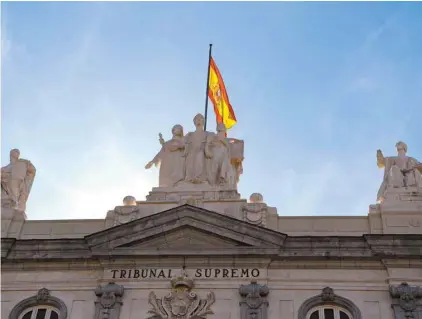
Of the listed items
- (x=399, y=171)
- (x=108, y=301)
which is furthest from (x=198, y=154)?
(x=399, y=171)

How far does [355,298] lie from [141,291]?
5.64 metres

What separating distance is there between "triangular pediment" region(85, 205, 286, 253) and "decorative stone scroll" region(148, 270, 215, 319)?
1119mm

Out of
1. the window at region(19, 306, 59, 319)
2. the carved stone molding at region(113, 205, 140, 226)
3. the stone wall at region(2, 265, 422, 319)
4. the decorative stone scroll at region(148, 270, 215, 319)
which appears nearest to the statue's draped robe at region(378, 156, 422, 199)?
the stone wall at region(2, 265, 422, 319)

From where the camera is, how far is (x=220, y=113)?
29344 millimetres

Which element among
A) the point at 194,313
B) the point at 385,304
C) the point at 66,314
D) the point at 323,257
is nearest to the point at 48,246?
the point at 66,314

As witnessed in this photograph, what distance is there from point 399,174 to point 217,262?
20.5 ft

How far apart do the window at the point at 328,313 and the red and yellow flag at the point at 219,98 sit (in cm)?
888

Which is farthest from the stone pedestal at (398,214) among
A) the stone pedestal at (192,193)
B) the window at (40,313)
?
the window at (40,313)

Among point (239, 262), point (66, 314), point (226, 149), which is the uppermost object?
point (226, 149)

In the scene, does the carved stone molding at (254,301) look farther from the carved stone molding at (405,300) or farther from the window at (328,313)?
the carved stone molding at (405,300)

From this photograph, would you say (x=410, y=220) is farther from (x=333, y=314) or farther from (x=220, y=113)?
(x=220, y=113)

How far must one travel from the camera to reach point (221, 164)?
26.0m

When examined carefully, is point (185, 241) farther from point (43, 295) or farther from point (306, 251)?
point (43, 295)

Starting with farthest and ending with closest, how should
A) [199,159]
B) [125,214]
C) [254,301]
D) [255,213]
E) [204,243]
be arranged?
[199,159], [125,214], [255,213], [204,243], [254,301]
